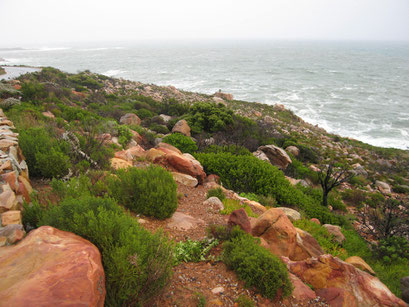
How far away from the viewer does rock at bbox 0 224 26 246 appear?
8.73ft

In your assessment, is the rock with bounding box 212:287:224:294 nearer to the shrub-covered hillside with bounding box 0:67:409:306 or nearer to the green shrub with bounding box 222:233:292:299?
the shrub-covered hillside with bounding box 0:67:409:306

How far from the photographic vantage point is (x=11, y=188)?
3730 millimetres

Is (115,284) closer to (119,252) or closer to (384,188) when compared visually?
(119,252)

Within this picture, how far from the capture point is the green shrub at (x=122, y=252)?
2514mm

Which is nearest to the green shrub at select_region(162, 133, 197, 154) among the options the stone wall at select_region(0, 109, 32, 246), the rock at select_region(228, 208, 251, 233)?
the stone wall at select_region(0, 109, 32, 246)

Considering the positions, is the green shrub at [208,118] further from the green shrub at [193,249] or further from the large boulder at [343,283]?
the large boulder at [343,283]

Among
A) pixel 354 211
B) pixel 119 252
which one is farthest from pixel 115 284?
pixel 354 211

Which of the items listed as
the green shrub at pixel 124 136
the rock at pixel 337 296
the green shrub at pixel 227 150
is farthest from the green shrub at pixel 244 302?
the green shrub at pixel 227 150

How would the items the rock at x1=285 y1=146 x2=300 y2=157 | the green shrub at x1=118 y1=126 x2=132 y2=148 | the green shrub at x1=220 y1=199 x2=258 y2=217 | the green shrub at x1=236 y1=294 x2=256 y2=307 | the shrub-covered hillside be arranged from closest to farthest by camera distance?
1. the shrub-covered hillside
2. the green shrub at x1=236 y1=294 x2=256 y2=307
3. the green shrub at x1=220 y1=199 x2=258 y2=217
4. the green shrub at x1=118 y1=126 x2=132 y2=148
5. the rock at x1=285 y1=146 x2=300 y2=157

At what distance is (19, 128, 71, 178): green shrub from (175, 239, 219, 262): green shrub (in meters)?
3.24

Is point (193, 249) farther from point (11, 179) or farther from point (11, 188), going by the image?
point (11, 179)

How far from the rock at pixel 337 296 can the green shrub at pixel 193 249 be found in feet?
6.20

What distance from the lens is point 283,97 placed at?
43.8 meters

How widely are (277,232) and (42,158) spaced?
540cm
